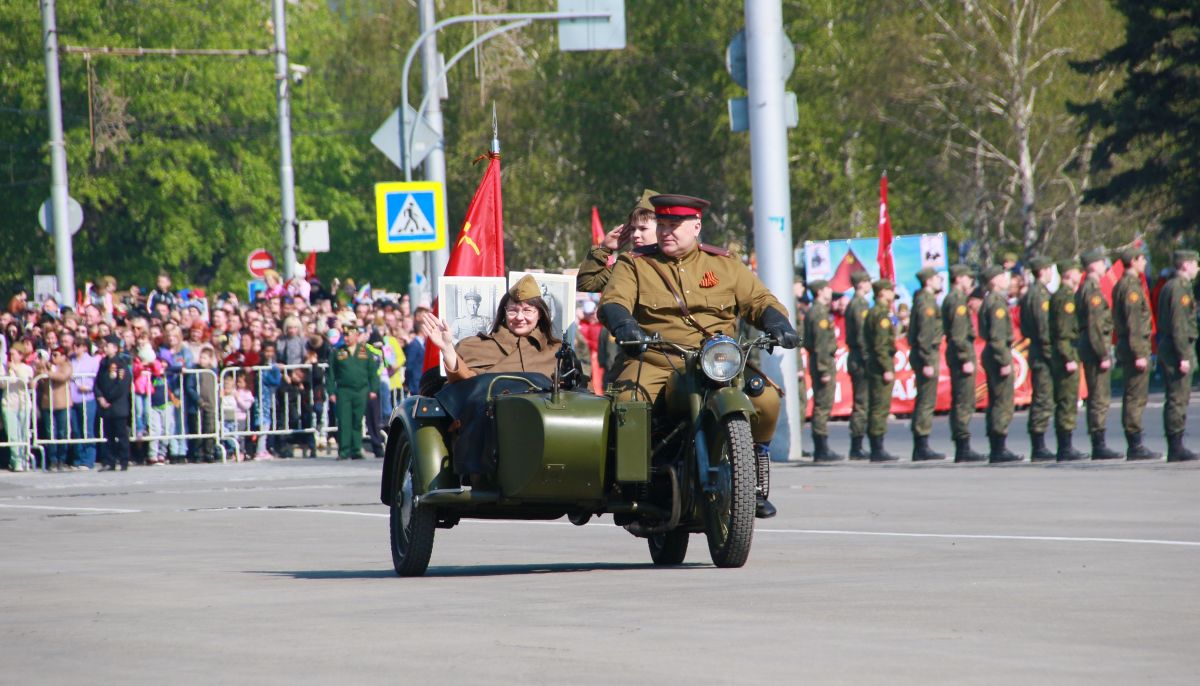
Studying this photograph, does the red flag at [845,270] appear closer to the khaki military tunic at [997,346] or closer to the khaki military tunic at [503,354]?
the khaki military tunic at [997,346]

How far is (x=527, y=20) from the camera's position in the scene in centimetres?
2906

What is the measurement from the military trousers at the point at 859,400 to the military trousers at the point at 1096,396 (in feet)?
9.16

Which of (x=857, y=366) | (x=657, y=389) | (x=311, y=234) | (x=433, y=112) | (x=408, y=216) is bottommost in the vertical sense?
(x=857, y=366)

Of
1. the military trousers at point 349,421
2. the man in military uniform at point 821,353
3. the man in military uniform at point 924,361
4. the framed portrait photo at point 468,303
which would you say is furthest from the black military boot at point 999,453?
the framed portrait photo at point 468,303

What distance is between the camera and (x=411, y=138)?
27.2m

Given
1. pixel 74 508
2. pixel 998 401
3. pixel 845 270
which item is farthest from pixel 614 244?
pixel 845 270

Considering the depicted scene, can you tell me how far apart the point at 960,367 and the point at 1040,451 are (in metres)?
1.16

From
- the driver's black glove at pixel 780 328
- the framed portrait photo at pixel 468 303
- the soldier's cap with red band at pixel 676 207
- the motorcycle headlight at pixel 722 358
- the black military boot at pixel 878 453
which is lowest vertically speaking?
the black military boot at pixel 878 453

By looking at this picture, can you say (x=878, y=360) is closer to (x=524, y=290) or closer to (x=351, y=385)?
(x=351, y=385)

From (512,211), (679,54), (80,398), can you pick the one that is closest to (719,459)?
(80,398)

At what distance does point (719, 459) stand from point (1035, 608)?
6.86 ft

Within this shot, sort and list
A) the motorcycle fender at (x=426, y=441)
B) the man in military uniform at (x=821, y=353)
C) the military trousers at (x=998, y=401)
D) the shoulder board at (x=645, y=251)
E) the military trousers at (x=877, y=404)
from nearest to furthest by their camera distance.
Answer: the motorcycle fender at (x=426, y=441) → the shoulder board at (x=645, y=251) → the military trousers at (x=998, y=401) → the military trousers at (x=877, y=404) → the man in military uniform at (x=821, y=353)

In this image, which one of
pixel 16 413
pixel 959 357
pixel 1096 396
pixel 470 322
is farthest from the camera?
pixel 16 413

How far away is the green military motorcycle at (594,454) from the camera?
10367 millimetres
